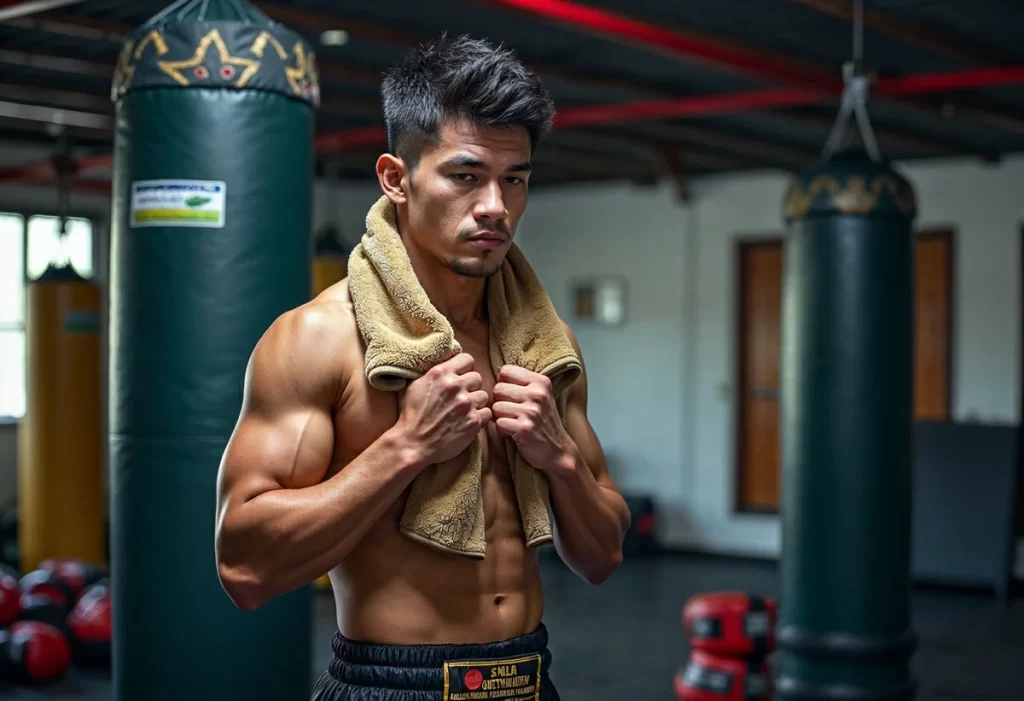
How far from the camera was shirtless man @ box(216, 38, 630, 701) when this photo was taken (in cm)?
161

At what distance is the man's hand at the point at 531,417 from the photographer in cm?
168

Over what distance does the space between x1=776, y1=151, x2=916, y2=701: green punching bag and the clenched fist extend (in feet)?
9.73

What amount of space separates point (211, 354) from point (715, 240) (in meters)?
6.81

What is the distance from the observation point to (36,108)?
6.92m

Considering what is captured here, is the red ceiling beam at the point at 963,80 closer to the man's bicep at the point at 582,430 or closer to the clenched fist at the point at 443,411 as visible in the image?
the man's bicep at the point at 582,430

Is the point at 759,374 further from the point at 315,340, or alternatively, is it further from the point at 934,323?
the point at 315,340

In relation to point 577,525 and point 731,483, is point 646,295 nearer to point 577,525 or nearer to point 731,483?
point 731,483

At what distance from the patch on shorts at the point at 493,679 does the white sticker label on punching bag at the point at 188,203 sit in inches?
57.1

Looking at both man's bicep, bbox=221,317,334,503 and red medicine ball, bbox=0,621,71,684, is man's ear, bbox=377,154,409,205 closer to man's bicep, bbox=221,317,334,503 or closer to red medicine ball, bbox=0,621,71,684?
man's bicep, bbox=221,317,334,503

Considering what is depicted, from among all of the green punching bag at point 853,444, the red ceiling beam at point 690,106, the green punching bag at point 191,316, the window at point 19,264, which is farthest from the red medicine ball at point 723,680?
the window at point 19,264

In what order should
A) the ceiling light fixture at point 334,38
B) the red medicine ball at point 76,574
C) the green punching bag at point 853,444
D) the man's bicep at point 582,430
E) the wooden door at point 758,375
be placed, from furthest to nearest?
1. the wooden door at point 758,375
2. the red medicine ball at point 76,574
3. the ceiling light fixture at point 334,38
4. the green punching bag at point 853,444
5. the man's bicep at point 582,430

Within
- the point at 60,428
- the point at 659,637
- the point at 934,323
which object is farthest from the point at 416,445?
the point at 934,323

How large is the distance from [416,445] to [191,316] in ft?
4.53

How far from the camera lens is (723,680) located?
4559 mm
